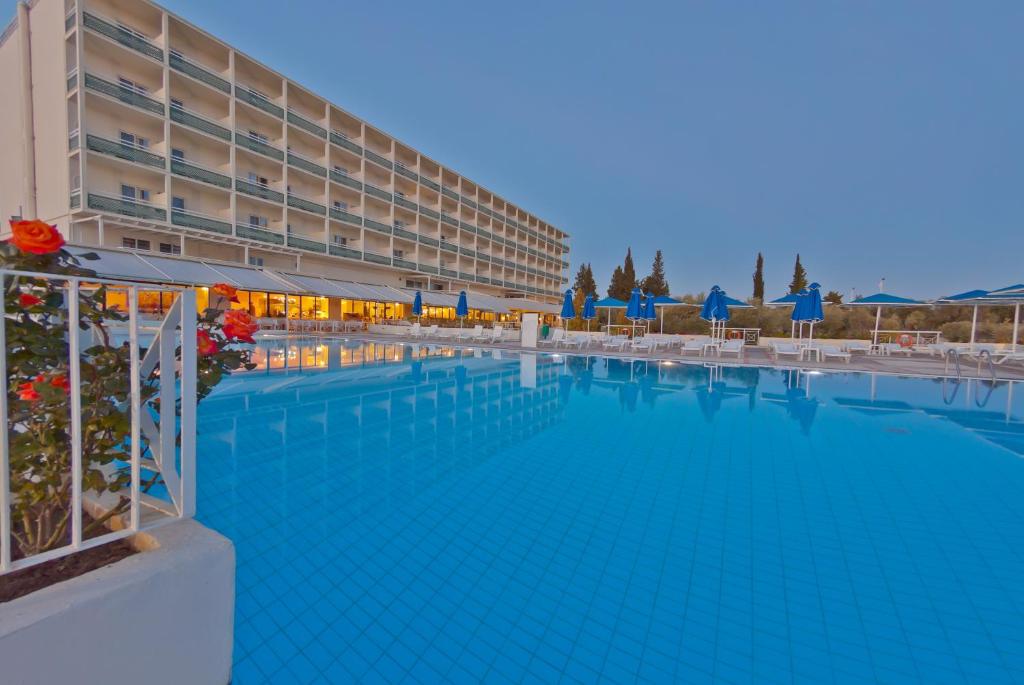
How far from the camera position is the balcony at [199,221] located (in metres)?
20.7

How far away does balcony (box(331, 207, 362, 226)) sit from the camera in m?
28.8

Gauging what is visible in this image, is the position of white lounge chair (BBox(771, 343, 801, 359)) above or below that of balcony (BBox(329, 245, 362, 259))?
below

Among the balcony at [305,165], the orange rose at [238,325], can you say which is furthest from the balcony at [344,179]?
the orange rose at [238,325]

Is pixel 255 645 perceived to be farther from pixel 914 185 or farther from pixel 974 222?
pixel 974 222

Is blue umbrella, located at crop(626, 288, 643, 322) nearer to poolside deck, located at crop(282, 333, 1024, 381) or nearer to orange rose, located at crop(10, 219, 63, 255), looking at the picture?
poolside deck, located at crop(282, 333, 1024, 381)

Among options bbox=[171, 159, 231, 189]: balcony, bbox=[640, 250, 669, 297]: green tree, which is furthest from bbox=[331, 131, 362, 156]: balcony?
bbox=[640, 250, 669, 297]: green tree

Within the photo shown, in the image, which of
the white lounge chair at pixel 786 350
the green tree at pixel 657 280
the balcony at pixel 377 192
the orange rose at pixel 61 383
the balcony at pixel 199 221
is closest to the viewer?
the orange rose at pixel 61 383

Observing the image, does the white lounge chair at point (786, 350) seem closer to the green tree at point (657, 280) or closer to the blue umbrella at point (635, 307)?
the blue umbrella at point (635, 307)

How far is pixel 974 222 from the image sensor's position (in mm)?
39625

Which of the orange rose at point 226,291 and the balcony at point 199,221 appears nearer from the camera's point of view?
the orange rose at point 226,291

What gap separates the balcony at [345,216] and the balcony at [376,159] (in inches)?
169

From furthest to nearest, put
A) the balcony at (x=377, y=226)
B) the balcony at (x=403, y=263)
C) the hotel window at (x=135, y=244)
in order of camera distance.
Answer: the balcony at (x=403, y=263) → the balcony at (x=377, y=226) → the hotel window at (x=135, y=244)

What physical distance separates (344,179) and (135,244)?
41.3 feet

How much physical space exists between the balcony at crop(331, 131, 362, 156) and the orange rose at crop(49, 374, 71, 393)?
31.6 m
